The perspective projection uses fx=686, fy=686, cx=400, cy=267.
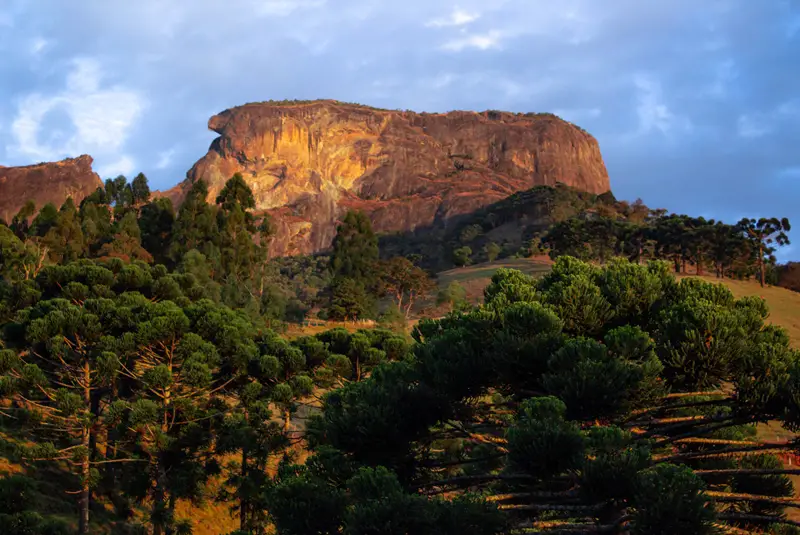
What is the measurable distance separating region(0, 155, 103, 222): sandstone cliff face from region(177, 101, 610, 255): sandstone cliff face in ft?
196

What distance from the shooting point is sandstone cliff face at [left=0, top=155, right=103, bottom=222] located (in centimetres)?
8875

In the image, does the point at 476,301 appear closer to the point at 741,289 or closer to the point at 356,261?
the point at 356,261

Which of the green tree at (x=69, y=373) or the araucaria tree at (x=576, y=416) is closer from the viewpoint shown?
the araucaria tree at (x=576, y=416)

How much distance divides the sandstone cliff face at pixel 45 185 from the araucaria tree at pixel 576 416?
287ft

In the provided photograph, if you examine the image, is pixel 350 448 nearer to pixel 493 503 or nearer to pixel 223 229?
pixel 493 503

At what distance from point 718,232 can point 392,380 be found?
61.5 metres

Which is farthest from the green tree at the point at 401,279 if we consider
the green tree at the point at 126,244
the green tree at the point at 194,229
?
the green tree at the point at 126,244

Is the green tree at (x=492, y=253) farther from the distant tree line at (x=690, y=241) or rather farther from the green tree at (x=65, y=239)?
the green tree at (x=65, y=239)

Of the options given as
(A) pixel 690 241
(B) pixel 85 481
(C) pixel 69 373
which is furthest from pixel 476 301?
(B) pixel 85 481

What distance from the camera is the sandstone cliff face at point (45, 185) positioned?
88.8m

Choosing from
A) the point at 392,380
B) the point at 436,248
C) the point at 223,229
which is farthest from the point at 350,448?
the point at 436,248

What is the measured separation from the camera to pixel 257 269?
51.5 meters

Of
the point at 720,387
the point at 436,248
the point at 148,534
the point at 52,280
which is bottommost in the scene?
the point at 148,534

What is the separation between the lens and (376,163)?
179500mm
